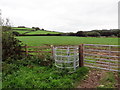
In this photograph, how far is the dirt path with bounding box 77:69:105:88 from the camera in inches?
186

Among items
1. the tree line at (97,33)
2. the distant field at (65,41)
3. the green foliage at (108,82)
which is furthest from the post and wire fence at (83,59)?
the tree line at (97,33)

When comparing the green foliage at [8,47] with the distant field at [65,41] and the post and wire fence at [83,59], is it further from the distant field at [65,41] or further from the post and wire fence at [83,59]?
the distant field at [65,41]

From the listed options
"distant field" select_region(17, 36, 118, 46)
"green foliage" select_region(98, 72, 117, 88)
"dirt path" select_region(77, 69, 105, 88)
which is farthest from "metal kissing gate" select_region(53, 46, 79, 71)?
"distant field" select_region(17, 36, 118, 46)

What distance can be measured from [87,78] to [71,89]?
1.34 m

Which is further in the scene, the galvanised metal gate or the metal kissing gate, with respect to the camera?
the metal kissing gate

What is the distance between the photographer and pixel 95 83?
484cm

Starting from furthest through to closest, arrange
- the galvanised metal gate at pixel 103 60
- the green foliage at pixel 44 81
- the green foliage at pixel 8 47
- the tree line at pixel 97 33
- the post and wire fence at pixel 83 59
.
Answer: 1. the tree line at pixel 97 33
2. the green foliage at pixel 8 47
3. the post and wire fence at pixel 83 59
4. the galvanised metal gate at pixel 103 60
5. the green foliage at pixel 44 81

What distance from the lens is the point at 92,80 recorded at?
5156 millimetres

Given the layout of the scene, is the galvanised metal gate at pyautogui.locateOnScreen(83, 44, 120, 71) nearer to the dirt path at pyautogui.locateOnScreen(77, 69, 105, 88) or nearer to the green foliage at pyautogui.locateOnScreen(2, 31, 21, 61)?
the dirt path at pyautogui.locateOnScreen(77, 69, 105, 88)

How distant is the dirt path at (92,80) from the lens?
472cm

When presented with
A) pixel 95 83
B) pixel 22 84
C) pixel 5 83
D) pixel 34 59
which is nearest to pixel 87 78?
pixel 95 83

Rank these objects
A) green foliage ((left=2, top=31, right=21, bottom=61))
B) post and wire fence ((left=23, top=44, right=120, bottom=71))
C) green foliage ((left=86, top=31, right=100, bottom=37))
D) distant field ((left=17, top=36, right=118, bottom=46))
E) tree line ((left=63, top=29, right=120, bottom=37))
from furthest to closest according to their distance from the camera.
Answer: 1. green foliage ((left=86, top=31, right=100, bottom=37))
2. tree line ((left=63, top=29, right=120, bottom=37))
3. distant field ((left=17, top=36, right=118, bottom=46))
4. green foliage ((left=2, top=31, right=21, bottom=61))
5. post and wire fence ((left=23, top=44, right=120, bottom=71))

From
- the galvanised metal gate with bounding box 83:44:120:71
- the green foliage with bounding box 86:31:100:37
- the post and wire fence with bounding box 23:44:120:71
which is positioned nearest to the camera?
the galvanised metal gate with bounding box 83:44:120:71

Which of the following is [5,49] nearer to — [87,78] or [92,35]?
[87,78]
